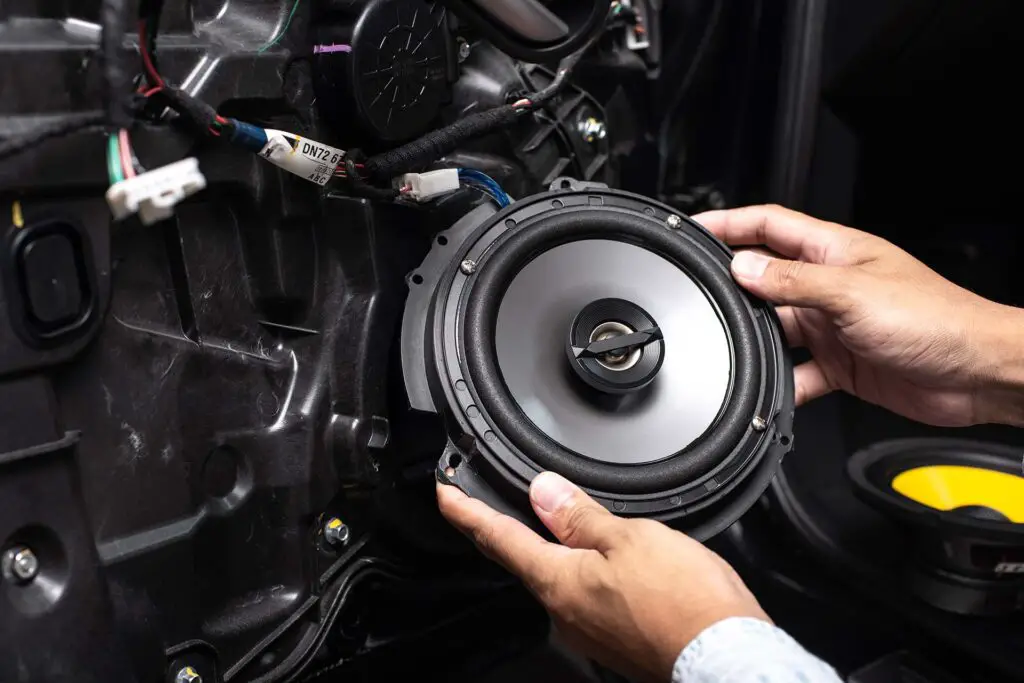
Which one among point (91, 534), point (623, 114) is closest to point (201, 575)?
point (91, 534)

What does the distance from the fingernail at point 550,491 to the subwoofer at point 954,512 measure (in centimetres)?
66

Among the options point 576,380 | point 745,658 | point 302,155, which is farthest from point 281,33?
point 745,658

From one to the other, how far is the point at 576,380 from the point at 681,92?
816 mm

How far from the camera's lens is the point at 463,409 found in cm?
78

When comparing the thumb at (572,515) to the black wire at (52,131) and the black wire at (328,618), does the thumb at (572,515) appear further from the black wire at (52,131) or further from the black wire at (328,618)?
the black wire at (52,131)

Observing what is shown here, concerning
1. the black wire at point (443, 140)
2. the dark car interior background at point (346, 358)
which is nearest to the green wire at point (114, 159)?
the dark car interior background at point (346, 358)

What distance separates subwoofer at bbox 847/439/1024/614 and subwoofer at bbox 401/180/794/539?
0.42 m

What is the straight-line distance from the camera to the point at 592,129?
4.14 feet

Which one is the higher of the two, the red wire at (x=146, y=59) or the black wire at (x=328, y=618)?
the red wire at (x=146, y=59)

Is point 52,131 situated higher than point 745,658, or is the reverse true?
point 52,131

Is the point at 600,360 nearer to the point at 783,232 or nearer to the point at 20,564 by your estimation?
the point at 783,232

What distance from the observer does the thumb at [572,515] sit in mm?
694

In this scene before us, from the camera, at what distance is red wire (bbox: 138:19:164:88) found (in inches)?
25.7

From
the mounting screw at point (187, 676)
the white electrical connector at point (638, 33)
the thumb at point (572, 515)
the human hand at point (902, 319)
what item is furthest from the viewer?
the white electrical connector at point (638, 33)
